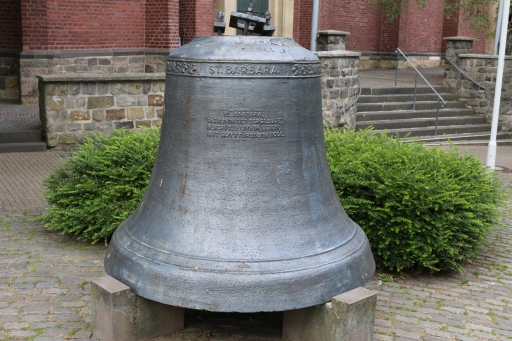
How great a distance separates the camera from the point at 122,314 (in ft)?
11.7

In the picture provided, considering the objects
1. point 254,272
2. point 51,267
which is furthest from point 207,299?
point 51,267

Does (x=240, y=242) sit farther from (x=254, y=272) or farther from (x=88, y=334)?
(x=88, y=334)

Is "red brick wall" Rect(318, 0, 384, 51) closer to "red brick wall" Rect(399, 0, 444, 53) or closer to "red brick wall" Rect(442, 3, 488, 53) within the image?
"red brick wall" Rect(399, 0, 444, 53)

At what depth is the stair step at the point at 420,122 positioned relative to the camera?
1422 cm

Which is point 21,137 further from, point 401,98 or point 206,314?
point 401,98

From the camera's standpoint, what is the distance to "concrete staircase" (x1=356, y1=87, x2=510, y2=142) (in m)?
14.5

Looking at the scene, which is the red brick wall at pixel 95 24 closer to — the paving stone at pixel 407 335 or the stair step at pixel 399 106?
the stair step at pixel 399 106

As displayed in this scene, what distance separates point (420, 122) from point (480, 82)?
2.64 m

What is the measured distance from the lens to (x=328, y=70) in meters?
13.2

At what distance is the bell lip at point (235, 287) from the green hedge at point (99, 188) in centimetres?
218

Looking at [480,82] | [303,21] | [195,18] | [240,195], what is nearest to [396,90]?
[480,82]

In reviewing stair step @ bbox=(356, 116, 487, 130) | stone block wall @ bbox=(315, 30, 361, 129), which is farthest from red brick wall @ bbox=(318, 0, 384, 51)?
stone block wall @ bbox=(315, 30, 361, 129)

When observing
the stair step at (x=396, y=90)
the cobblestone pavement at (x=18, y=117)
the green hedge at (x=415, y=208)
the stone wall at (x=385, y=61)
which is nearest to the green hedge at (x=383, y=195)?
the green hedge at (x=415, y=208)

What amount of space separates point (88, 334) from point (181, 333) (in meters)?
0.58
